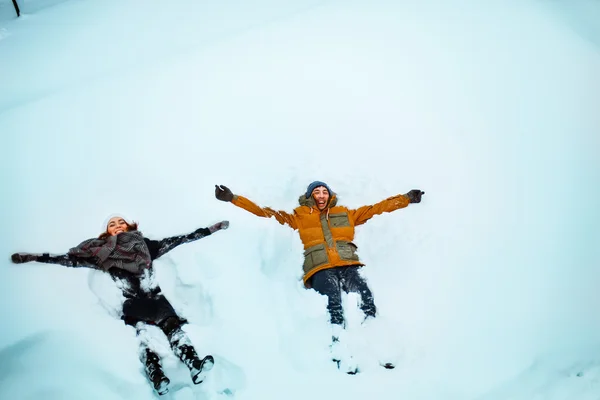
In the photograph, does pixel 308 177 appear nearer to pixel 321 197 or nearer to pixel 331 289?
pixel 321 197

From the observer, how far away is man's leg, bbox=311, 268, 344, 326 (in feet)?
11.9

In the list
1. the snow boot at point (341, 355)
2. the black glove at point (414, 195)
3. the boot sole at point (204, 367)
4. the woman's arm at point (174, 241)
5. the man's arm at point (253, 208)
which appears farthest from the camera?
the black glove at point (414, 195)

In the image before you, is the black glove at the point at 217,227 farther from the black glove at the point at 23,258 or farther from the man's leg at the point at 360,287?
the black glove at the point at 23,258

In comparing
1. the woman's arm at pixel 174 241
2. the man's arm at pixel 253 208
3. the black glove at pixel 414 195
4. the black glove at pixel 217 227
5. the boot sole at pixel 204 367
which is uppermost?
the black glove at pixel 414 195

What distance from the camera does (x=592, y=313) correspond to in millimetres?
4148

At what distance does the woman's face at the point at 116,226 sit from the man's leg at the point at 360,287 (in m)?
1.83

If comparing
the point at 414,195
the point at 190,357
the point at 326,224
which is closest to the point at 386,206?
the point at 414,195

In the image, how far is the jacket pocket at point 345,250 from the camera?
3954 mm

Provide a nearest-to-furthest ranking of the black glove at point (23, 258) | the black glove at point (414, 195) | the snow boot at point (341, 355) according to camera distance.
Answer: the snow boot at point (341, 355) → the black glove at point (23, 258) → the black glove at point (414, 195)

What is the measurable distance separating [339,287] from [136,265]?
159 cm

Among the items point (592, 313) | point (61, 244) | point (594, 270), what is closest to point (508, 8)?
point (594, 270)

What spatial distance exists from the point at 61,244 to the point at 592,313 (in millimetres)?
4590

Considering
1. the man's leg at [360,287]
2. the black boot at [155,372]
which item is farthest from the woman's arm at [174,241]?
the man's leg at [360,287]

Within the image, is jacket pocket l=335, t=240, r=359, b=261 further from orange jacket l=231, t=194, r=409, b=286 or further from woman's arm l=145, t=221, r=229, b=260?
woman's arm l=145, t=221, r=229, b=260
